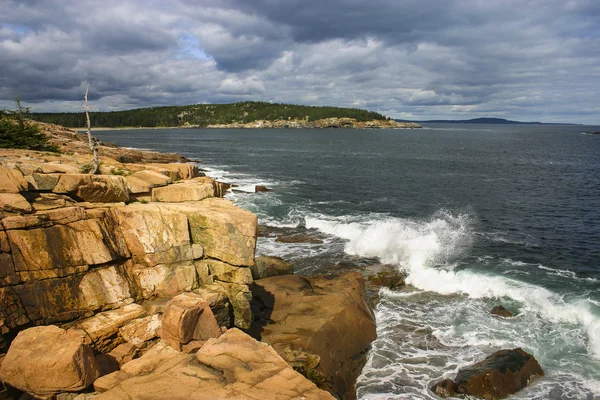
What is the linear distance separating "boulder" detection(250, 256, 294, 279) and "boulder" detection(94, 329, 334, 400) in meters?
9.51

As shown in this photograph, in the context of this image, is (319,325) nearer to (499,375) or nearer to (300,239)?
(499,375)

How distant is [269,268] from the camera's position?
21.3 metres

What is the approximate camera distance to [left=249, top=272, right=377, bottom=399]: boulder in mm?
13773

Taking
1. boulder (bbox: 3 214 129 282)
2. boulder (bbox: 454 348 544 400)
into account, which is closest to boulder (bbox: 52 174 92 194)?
boulder (bbox: 3 214 129 282)

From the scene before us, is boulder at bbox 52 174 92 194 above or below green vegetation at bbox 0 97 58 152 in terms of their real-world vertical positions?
below

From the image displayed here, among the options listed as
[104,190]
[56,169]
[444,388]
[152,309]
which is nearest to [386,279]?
[444,388]

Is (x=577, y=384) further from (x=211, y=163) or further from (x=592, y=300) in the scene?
(x=211, y=163)

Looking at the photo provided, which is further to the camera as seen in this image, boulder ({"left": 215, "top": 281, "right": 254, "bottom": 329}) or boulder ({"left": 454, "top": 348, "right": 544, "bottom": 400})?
boulder ({"left": 215, "top": 281, "right": 254, "bottom": 329})

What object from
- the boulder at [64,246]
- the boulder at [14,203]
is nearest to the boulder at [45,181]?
the boulder at [14,203]

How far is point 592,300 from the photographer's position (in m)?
21.3

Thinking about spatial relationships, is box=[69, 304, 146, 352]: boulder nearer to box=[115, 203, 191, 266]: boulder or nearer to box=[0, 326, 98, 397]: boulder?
box=[0, 326, 98, 397]: boulder

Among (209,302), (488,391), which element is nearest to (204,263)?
(209,302)

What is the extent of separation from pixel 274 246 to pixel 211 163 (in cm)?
5283

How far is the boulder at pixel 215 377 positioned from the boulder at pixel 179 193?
7.83m
